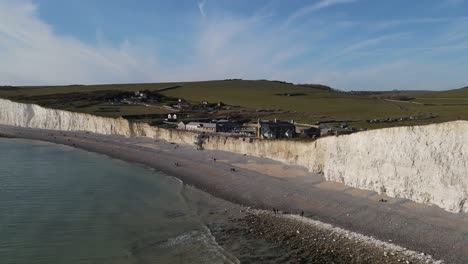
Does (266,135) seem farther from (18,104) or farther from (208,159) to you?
(18,104)

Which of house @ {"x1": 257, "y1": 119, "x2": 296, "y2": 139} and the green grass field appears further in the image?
the green grass field

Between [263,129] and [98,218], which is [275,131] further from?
[98,218]

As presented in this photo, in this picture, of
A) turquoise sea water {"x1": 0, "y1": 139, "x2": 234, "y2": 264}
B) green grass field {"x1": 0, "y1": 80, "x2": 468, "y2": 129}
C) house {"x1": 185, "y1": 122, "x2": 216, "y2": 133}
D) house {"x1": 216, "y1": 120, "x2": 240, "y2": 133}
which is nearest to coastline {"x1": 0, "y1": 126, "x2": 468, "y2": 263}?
turquoise sea water {"x1": 0, "y1": 139, "x2": 234, "y2": 264}

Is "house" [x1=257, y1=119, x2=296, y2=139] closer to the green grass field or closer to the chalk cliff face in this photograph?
the chalk cliff face

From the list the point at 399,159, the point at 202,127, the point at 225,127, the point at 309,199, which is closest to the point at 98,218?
the point at 309,199

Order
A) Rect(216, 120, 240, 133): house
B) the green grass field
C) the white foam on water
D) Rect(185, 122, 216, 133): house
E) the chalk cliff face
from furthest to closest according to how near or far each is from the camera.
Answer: the green grass field → Rect(185, 122, 216, 133): house → Rect(216, 120, 240, 133): house → the chalk cliff face → the white foam on water

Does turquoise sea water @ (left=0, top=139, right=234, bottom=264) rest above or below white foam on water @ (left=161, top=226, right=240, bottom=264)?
above

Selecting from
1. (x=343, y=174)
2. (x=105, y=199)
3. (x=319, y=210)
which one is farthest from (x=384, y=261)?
(x=105, y=199)
